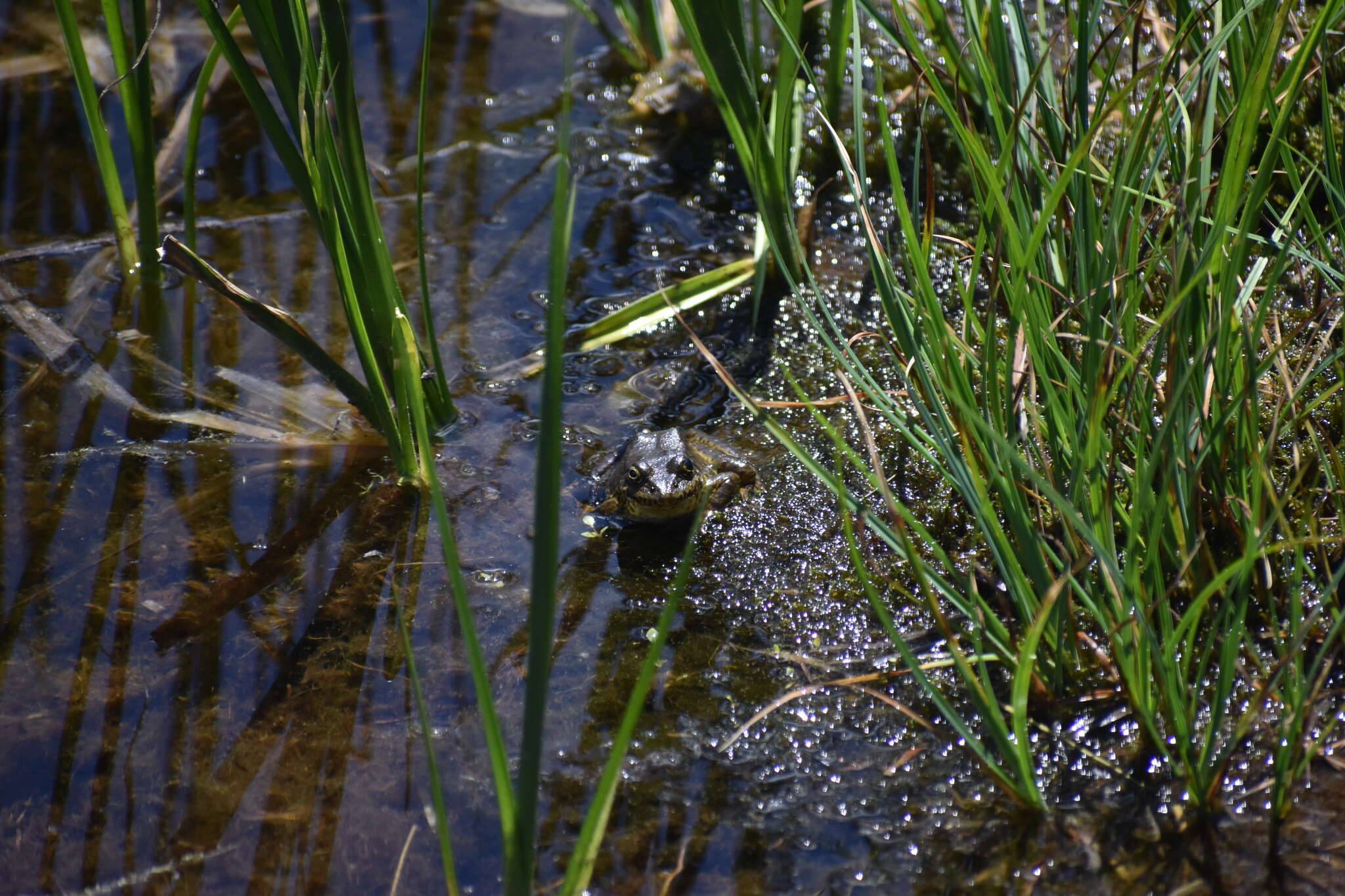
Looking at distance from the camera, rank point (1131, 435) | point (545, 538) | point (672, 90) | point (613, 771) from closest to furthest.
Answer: point (545, 538) < point (613, 771) < point (1131, 435) < point (672, 90)

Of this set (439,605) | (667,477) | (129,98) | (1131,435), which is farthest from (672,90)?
(1131,435)

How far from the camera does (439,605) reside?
335 cm

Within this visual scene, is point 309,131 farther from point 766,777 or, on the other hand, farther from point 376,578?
point 766,777

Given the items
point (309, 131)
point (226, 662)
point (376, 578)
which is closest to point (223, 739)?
point (226, 662)

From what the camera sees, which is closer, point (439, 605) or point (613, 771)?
point (613, 771)

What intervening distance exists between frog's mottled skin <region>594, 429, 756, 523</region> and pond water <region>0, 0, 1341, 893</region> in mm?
104

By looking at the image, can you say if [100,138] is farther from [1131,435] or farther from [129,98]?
[1131,435]

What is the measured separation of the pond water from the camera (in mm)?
2533

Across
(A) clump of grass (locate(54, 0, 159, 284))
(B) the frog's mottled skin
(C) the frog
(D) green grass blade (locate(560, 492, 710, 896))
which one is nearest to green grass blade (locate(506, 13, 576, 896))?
(D) green grass blade (locate(560, 492, 710, 896))

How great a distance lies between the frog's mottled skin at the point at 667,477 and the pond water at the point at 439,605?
0.10 meters

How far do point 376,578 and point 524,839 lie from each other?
5.72 ft

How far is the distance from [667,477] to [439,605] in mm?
841

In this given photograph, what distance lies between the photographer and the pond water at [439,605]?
8.31ft

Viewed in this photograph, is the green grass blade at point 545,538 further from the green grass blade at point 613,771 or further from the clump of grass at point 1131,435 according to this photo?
the clump of grass at point 1131,435
